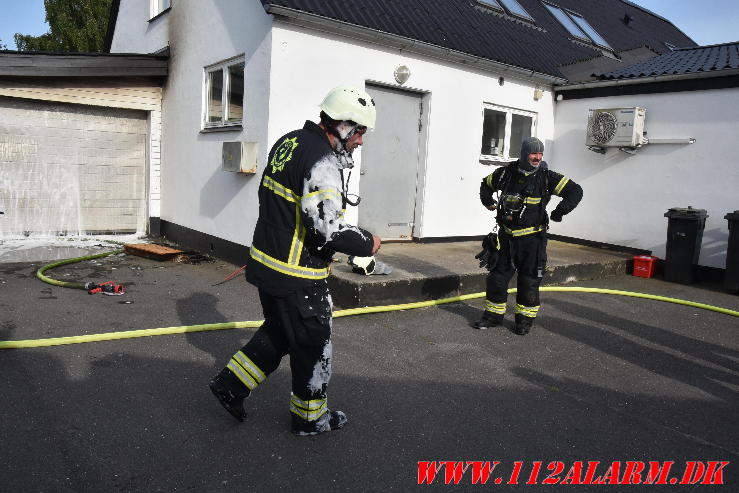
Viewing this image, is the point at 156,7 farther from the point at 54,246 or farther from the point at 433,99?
the point at 433,99

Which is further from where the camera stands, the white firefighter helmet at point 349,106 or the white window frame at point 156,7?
the white window frame at point 156,7

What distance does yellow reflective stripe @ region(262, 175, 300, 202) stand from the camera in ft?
9.82

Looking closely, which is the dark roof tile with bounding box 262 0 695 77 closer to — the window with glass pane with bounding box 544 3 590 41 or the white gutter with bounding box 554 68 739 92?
the window with glass pane with bounding box 544 3 590 41

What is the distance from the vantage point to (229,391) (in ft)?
10.6

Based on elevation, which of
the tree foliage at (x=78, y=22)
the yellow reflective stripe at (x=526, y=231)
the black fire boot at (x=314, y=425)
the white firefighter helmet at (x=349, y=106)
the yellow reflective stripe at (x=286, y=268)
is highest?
the tree foliage at (x=78, y=22)

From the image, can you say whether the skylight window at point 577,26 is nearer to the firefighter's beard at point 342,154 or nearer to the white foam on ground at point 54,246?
the white foam on ground at point 54,246

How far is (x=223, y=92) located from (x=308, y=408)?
6.85 m

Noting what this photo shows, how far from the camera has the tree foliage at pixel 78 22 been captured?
69.6ft

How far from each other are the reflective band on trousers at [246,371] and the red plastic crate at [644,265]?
8.07 m

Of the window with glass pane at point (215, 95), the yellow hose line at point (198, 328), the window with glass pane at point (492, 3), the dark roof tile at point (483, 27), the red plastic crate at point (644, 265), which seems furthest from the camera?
the window with glass pane at point (492, 3)

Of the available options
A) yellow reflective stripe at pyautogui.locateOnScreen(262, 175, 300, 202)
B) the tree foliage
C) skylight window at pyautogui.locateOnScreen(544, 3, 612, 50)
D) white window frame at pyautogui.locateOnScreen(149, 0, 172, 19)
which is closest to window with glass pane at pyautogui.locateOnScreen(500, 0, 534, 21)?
skylight window at pyautogui.locateOnScreen(544, 3, 612, 50)

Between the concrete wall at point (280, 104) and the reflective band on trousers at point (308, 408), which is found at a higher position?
the concrete wall at point (280, 104)

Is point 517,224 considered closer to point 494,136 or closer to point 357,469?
point 357,469

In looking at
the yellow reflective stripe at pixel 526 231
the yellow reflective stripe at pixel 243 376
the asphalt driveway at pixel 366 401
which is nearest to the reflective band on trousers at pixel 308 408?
the asphalt driveway at pixel 366 401
